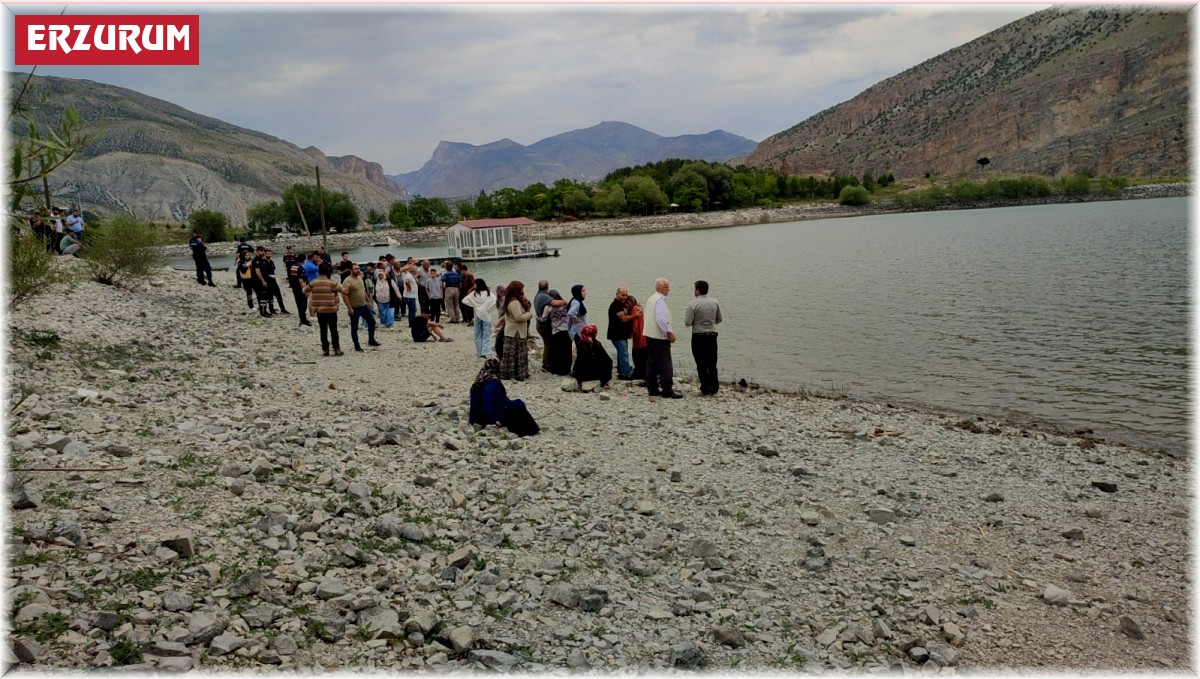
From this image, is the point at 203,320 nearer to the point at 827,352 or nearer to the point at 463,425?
the point at 463,425

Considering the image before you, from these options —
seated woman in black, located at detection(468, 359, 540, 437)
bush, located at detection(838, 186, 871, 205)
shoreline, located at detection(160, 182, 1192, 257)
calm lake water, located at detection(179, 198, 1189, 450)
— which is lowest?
calm lake water, located at detection(179, 198, 1189, 450)

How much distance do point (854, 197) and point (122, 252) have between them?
491 ft

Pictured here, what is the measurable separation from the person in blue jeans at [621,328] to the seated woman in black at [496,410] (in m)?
4.02

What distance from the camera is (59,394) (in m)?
9.16

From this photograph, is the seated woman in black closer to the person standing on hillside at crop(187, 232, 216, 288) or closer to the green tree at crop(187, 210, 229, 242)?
the person standing on hillside at crop(187, 232, 216, 288)

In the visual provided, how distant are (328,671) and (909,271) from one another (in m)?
41.8

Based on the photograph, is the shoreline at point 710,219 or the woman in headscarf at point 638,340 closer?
the woman in headscarf at point 638,340

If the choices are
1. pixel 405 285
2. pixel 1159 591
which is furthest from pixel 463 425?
pixel 405 285

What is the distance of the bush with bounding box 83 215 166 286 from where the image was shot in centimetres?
2188

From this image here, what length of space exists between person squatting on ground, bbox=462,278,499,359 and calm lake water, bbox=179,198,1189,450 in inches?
211

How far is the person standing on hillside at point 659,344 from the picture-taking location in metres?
12.9

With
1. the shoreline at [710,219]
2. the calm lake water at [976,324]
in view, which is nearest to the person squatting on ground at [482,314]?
the calm lake water at [976,324]

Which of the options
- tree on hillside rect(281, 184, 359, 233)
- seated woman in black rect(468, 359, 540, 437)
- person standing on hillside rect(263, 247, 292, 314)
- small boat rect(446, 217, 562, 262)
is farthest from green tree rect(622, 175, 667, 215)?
seated woman in black rect(468, 359, 540, 437)

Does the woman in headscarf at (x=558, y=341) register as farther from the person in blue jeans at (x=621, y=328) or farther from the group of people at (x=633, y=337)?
the person in blue jeans at (x=621, y=328)
